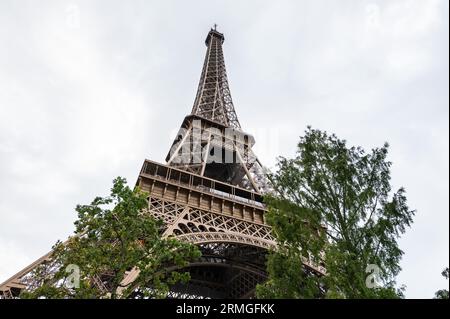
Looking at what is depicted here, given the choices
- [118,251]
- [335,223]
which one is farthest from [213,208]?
[335,223]

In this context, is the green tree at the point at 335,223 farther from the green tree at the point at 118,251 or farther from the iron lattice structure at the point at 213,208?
the iron lattice structure at the point at 213,208

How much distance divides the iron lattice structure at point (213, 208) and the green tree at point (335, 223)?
769 centimetres

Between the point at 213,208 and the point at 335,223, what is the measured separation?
1530 cm

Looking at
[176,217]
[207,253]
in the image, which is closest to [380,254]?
[176,217]

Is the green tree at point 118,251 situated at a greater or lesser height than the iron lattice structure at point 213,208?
lesser

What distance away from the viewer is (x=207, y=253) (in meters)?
23.5

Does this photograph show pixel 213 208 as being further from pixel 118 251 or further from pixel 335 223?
pixel 335 223

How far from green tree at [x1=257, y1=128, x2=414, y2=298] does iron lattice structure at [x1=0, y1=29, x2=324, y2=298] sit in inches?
303

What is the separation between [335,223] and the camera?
381 inches

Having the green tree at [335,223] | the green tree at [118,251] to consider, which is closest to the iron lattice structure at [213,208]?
the green tree at [118,251]

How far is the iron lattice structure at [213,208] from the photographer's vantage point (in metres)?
21.3

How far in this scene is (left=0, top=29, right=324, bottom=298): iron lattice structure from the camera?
21.3 m
